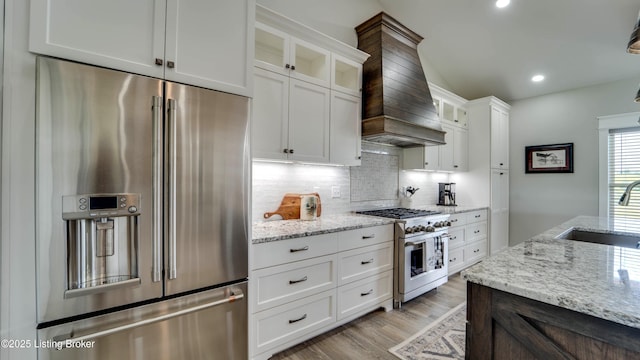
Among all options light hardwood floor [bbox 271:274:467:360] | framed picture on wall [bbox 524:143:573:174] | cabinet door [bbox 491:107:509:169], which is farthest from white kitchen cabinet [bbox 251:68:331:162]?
framed picture on wall [bbox 524:143:573:174]

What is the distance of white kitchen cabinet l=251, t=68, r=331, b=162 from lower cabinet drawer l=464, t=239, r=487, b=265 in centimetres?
280

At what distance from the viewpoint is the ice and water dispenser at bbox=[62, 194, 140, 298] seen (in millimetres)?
1091

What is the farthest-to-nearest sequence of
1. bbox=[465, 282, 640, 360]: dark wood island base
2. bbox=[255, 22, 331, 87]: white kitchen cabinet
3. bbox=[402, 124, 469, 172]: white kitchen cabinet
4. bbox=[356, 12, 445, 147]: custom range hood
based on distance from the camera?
1. bbox=[402, 124, 469, 172]: white kitchen cabinet
2. bbox=[356, 12, 445, 147]: custom range hood
3. bbox=[255, 22, 331, 87]: white kitchen cabinet
4. bbox=[465, 282, 640, 360]: dark wood island base

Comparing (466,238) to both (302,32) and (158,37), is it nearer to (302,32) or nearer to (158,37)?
(302,32)

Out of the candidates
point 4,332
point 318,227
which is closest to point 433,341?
point 318,227

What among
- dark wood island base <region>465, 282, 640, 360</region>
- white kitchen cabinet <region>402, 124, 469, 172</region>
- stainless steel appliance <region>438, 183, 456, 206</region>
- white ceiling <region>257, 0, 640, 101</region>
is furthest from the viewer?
stainless steel appliance <region>438, 183, 456, 206</region>

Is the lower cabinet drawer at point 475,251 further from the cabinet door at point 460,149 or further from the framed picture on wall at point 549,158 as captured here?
the framed picture on wall at point 549,158

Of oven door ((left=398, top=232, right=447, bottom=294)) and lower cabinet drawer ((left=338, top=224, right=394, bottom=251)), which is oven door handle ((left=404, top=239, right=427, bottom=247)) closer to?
oven door ((left=398, top=232, right=447, bottom=294))

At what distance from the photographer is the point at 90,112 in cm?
113

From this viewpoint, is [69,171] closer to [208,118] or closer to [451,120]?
[208,118]

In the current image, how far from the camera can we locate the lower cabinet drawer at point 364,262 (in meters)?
2.28

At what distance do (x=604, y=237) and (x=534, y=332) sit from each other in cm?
180

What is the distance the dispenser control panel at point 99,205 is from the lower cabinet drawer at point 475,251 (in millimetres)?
4070

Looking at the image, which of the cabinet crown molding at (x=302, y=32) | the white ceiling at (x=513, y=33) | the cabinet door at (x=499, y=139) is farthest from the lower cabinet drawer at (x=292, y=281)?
the cabinet door at (x=499, y=139)
